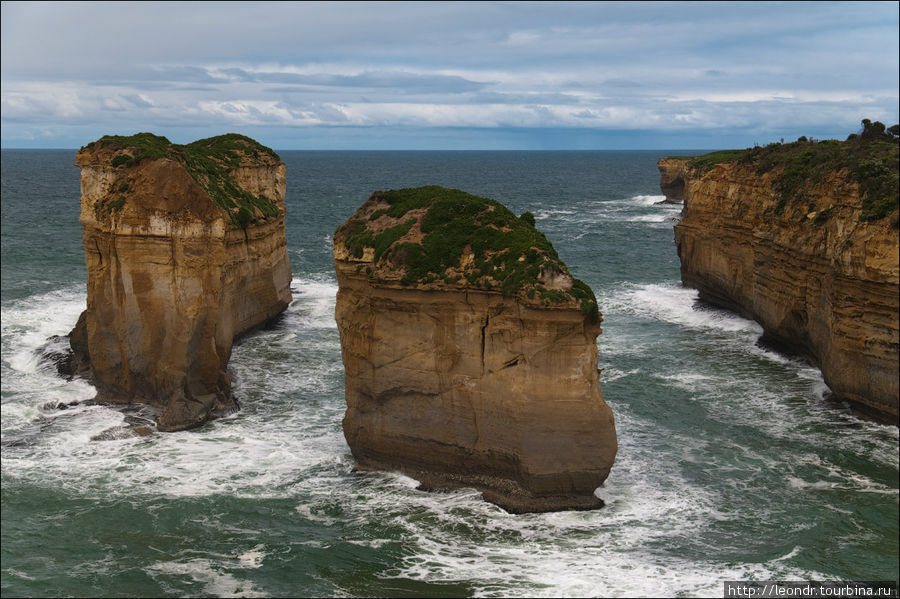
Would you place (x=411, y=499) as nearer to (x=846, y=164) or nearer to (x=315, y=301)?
(x=846, y=164)

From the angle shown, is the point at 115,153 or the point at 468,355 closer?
the point at 468,355

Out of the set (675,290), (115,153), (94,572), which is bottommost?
(94,572)

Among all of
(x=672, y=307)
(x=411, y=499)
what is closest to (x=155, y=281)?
(x=411, y=499)

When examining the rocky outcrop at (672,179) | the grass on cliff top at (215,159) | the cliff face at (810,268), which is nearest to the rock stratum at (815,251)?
the cliff face at (810,268)

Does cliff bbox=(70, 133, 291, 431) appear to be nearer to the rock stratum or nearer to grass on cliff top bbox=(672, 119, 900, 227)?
the rock stratum

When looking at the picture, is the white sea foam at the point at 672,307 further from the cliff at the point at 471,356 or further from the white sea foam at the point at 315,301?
the cliff at the point at 471,356

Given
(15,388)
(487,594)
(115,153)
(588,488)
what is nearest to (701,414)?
(588,488)

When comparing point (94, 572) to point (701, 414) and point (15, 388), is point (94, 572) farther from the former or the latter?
point (701, 414)

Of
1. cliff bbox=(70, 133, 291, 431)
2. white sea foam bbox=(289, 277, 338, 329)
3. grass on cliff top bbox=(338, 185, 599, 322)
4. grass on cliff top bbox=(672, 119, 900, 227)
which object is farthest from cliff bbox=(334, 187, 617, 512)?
white sea foam bbox=(289, 277, 338, 329)
